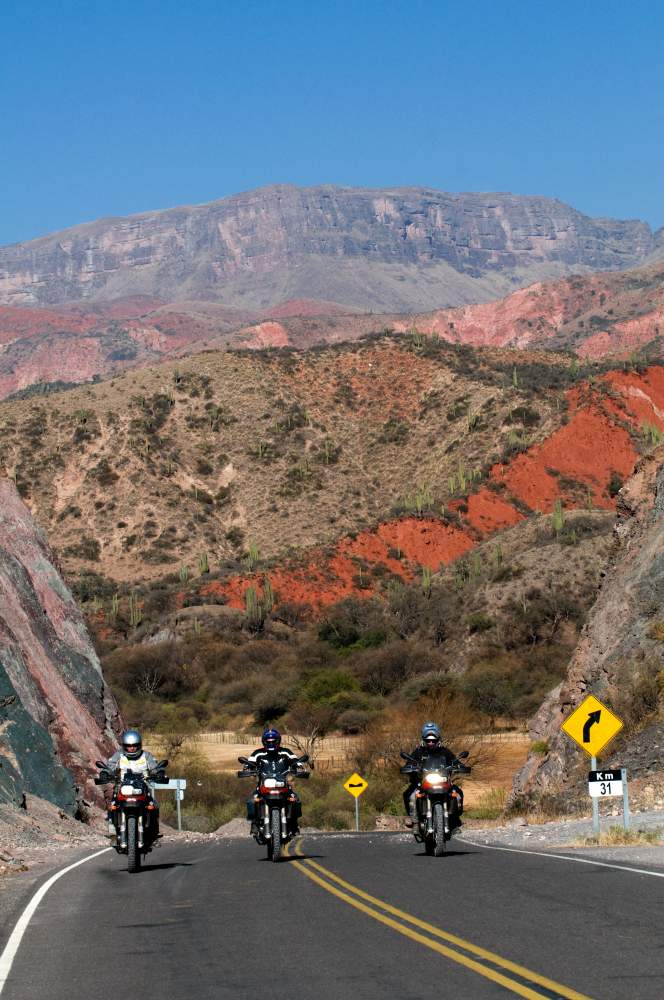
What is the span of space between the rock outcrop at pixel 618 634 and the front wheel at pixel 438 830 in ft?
29.6

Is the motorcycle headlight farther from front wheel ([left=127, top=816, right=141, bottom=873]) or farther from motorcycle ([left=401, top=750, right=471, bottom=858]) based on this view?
front wheel ([left=127, top=816, right=141, bottom=873])

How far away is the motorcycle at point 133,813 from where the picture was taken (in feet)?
53.7

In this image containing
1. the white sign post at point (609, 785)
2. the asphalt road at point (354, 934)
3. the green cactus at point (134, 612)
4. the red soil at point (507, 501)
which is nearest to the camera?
the asphalt road at point (354, 934)

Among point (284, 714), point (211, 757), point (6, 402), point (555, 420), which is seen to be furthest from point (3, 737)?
point (6, 402)

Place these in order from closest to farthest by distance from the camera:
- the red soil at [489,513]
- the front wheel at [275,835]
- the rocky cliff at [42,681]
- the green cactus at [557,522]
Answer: the front wheel at [275,835] < the rocky cliff at [42,681] < the green cactus at [557,522] < the red soil at [489,513]

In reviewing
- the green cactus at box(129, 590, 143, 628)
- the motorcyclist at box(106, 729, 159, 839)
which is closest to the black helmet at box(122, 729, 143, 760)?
the motorcyclist at box(106, 729, 159, 839)

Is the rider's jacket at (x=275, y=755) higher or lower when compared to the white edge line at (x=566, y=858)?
higher

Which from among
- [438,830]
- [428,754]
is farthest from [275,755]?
[438,830]

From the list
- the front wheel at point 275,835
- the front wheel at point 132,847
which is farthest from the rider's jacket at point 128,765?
the front wheel at point 275,835

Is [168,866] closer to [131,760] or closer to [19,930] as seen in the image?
[131,760]

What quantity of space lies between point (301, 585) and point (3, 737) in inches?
2798

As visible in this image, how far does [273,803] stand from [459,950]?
8178 millimetres

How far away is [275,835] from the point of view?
16953 mm

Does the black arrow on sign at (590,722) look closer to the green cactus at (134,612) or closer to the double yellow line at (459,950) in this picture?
the double yellow line at (459,950)
